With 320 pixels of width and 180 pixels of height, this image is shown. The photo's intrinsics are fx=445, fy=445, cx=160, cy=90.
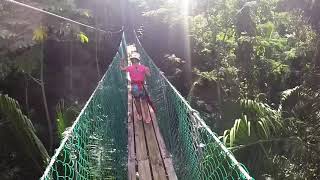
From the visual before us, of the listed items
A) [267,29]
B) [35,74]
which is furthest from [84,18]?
[267,29]

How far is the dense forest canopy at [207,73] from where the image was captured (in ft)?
12.6

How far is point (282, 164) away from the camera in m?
3.67

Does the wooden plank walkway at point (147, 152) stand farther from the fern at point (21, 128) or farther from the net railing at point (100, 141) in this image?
the fern at point (21, 128)

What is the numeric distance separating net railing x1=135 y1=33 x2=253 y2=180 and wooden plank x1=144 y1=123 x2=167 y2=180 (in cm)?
15

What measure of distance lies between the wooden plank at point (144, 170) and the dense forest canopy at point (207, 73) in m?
0.72

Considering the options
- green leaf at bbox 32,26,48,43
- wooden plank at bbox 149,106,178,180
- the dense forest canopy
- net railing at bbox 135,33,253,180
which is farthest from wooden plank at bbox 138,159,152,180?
green leaf at bbox 32,26,48,43

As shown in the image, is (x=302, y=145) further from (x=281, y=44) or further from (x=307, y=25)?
(x=281, y=44)

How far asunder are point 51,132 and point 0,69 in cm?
118

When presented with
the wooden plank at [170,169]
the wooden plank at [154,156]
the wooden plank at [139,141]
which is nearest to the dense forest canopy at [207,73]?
the wooden plank at [170,169]

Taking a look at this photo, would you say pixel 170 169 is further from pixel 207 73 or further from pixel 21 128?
pixel 207 73

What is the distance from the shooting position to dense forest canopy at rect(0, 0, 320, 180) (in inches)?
152

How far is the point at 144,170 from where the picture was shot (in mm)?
3842

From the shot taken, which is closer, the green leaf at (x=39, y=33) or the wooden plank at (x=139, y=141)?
the wooden plank at (x=139, y=141)

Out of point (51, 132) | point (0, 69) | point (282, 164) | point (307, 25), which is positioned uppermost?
point (307, 25)
